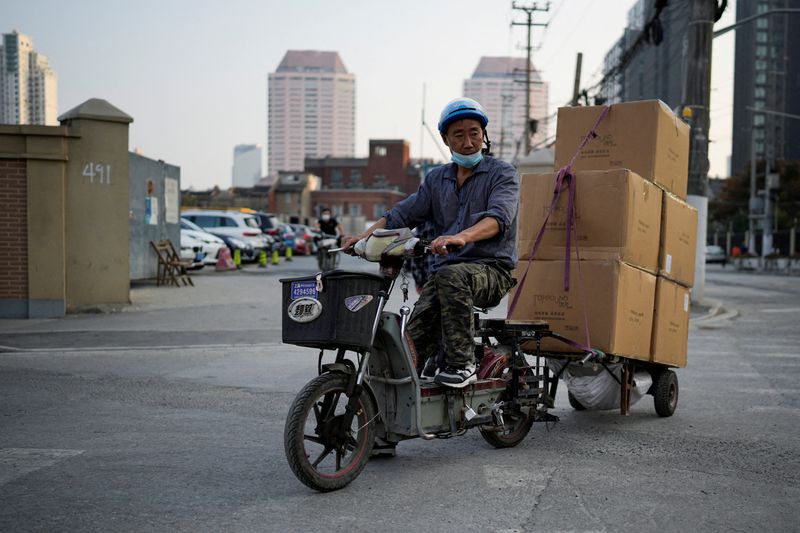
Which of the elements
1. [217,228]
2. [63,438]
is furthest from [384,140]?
[63,438]

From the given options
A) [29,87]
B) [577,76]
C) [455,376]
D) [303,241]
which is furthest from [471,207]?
[29,87]

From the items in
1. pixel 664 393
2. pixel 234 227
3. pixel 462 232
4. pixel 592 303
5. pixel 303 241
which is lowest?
pixel 664 393

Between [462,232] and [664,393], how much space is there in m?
2.77

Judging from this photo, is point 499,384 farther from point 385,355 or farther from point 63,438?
point 63,438

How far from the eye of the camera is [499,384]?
215 inches

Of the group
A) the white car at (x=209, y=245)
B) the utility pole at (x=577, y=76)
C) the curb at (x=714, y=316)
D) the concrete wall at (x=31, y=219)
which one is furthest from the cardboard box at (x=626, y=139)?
the utility pole at (x=577, y=76)

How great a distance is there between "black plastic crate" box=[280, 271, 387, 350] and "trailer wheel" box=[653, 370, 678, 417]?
124 inches

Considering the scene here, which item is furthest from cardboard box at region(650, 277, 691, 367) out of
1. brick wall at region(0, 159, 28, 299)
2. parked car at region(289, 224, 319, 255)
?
parked car at region(289, 224, 319, 255)

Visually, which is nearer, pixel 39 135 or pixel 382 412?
pixel 382 412

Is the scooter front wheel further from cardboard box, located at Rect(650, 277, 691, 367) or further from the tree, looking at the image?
the tree

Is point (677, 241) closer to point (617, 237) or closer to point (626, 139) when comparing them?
point (626, 139)

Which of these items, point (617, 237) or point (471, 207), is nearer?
point (471, 207)

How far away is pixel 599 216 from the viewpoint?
6.11 meters

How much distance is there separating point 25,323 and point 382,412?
981 centimetres
